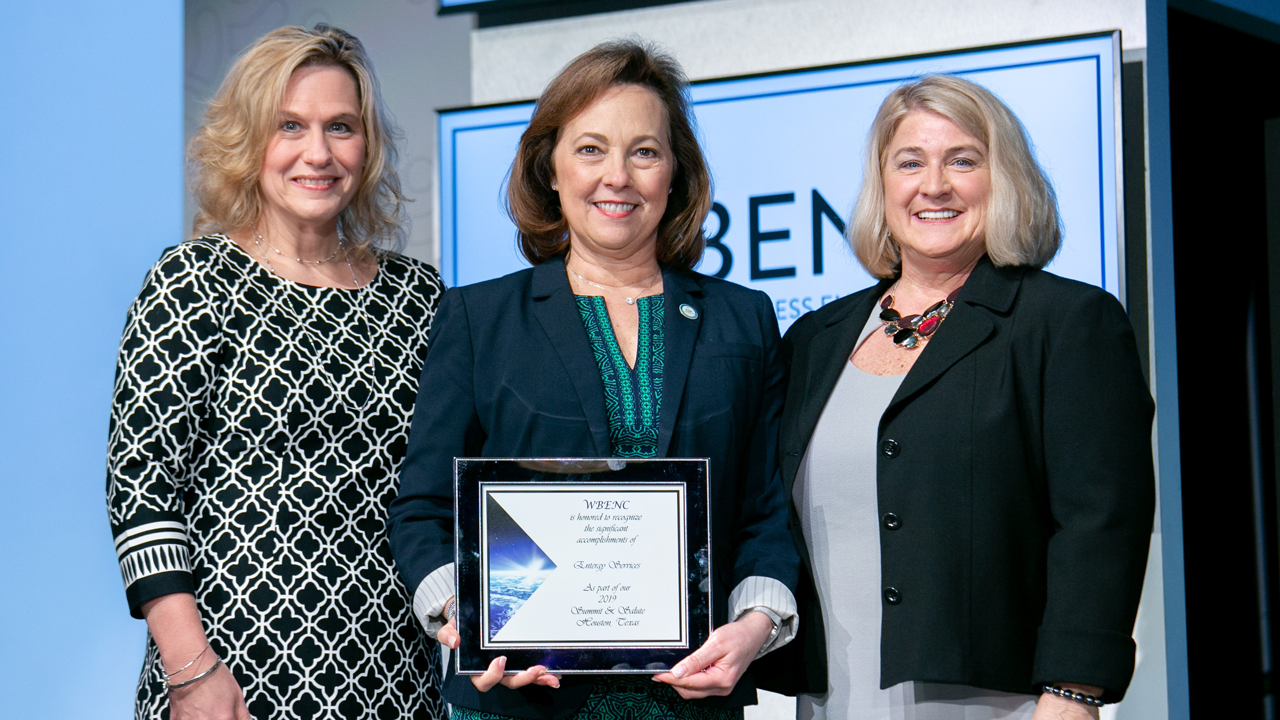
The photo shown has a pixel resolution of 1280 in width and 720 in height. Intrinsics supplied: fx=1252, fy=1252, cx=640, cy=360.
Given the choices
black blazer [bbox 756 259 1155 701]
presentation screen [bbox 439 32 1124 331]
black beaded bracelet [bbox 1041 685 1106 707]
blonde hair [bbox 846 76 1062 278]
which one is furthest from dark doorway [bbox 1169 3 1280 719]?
black beaded bracelet [bbox 1041 685 1106 707]

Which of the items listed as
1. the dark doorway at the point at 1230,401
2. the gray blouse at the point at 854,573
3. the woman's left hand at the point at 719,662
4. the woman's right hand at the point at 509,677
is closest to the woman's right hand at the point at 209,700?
the woman's right hand at the point at 509,677

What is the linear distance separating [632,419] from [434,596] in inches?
16.8

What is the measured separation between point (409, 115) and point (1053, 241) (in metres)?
2.57

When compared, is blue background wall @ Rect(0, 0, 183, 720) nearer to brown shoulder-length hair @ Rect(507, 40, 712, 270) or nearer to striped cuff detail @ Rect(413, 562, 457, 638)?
brown shoulder-length hair @ Rect(507, 40, 712, 270)

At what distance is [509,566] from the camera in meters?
1.85

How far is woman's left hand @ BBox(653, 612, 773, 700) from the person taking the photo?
6.10 feet

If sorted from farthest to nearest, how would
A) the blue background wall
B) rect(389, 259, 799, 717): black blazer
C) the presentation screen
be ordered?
the blue background wall
the presentation screen
rect(389, 259, 799, 717): black blazer

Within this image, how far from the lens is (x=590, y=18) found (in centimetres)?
398

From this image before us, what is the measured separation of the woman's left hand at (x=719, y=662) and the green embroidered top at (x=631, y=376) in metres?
0.32

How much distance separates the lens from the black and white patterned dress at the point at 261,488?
215cm

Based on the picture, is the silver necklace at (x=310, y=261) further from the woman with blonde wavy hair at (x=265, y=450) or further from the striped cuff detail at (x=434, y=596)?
the striped cuff detail at (x=434, y=596)

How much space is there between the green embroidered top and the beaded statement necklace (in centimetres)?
43

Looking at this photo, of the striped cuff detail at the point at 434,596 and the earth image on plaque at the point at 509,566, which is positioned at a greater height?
the earth image on plaque at the point at 509,566

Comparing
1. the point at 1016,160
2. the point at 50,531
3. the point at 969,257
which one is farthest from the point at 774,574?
the point at 50,531
